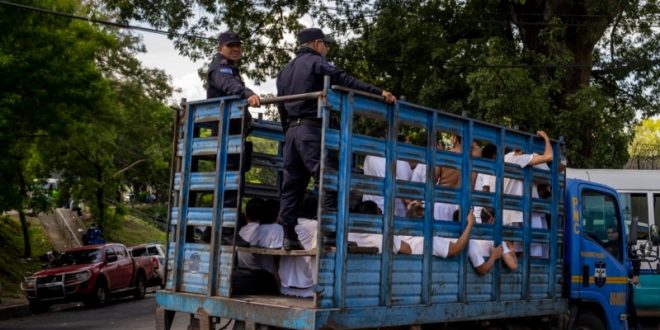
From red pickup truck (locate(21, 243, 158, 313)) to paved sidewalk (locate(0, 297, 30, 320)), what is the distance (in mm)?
242

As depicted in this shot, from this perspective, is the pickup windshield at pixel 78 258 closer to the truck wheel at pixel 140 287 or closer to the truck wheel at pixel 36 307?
the truck wheel at pixel 36 307

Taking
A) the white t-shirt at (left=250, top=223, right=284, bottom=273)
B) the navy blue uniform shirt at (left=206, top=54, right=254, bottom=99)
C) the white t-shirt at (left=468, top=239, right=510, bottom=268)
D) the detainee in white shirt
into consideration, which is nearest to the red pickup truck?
the navy blue uniform shirt at (left=206, top=54, right=254, bottom=99)

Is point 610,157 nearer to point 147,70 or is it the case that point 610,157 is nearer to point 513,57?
point 513,57

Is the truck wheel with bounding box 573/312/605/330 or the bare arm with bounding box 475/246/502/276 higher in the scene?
the bare arm with bounding box 475/246/502/276

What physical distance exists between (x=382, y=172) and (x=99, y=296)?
53.6ft

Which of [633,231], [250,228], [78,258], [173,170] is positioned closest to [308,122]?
[250,228]

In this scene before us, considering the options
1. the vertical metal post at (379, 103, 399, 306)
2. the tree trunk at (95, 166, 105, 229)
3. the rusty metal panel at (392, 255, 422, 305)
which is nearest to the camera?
the vertical metal post at (379, 103, 399, 306)

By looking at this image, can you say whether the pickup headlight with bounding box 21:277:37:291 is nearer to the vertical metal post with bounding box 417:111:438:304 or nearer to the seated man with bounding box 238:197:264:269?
the seated man with bounding box 238:197:264:269

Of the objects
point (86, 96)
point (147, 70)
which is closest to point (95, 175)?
point (147, 70)

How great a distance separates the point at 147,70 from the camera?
38.9 m

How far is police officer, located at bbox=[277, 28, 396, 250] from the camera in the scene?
20.5 feet

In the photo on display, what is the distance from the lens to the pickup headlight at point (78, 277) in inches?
814

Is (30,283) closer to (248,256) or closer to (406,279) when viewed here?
(248,256)

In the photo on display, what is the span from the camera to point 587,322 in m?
9.07
